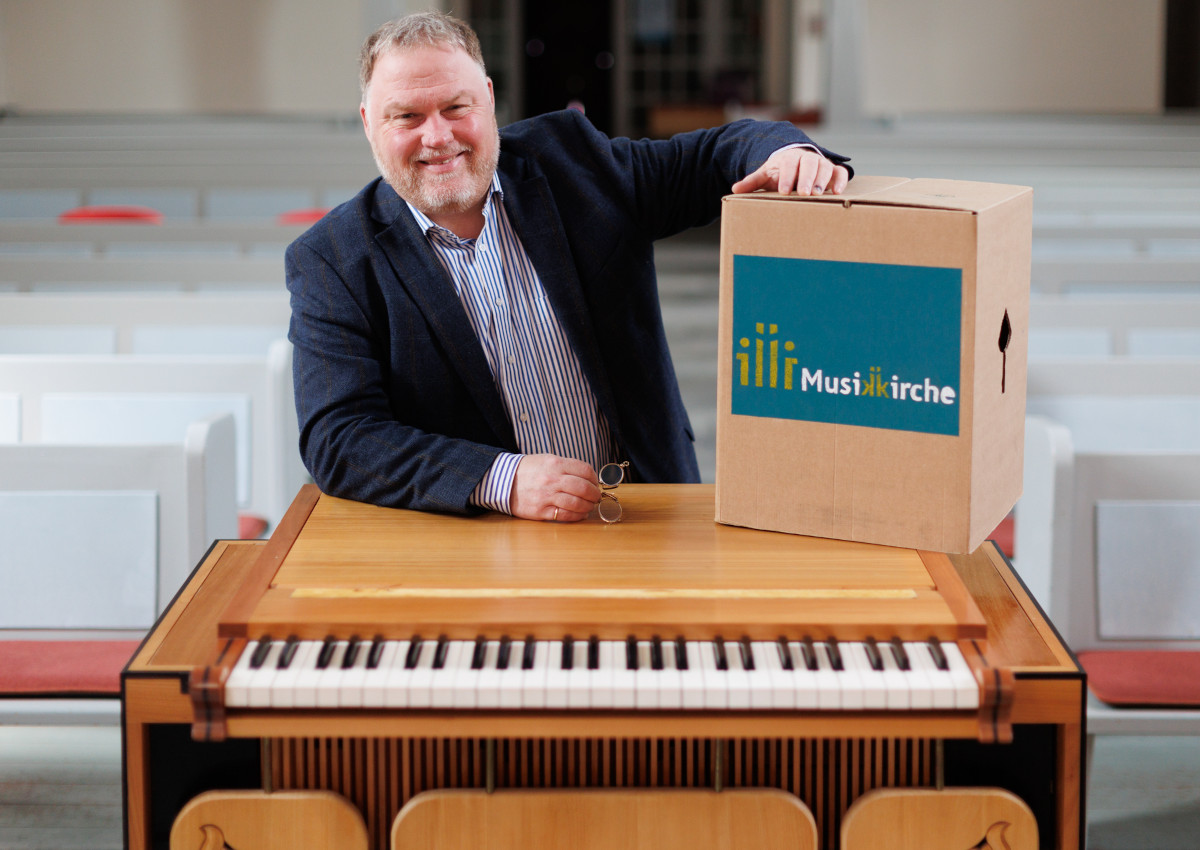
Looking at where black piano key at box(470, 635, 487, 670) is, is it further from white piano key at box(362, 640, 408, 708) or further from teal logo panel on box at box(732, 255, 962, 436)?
teal logo panel on box at box(732, 255, 962, 436)

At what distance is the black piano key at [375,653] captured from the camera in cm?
128

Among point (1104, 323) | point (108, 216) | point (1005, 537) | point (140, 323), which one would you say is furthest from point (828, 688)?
point (108, 216)

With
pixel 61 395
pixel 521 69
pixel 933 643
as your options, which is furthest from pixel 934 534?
pixel 521 69

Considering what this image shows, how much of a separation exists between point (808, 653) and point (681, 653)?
0.13m

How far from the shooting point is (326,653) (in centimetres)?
129

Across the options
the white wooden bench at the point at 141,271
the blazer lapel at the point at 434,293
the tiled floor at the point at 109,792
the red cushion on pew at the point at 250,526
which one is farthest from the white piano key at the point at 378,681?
the white wooden bench at the point at 141,271

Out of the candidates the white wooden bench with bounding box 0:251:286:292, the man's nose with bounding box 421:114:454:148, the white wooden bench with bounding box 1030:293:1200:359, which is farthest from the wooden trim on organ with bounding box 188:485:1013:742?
the white wooden bench with bounding box 0:251:286:292

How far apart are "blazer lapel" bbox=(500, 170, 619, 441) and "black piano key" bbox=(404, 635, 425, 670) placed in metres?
0.70

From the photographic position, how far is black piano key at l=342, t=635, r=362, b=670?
128 centimetres

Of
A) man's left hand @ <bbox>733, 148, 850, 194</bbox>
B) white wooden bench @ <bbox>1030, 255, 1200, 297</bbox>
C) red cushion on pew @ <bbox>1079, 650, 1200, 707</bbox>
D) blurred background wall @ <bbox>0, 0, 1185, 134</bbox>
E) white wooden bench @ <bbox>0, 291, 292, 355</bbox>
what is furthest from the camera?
blurred background wall @ <bbox>0, 0, 1185, 134</bbox>

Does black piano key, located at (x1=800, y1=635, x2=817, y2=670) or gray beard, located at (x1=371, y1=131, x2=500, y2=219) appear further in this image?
gray beard, located at (x1=371, y1=131, x2=500, y2=219)

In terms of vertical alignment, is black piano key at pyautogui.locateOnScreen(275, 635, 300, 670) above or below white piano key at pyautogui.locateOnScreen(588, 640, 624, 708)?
above

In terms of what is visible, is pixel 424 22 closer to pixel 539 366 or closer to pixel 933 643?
pixel 539 366

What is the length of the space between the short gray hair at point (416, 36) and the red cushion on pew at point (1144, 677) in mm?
1339
